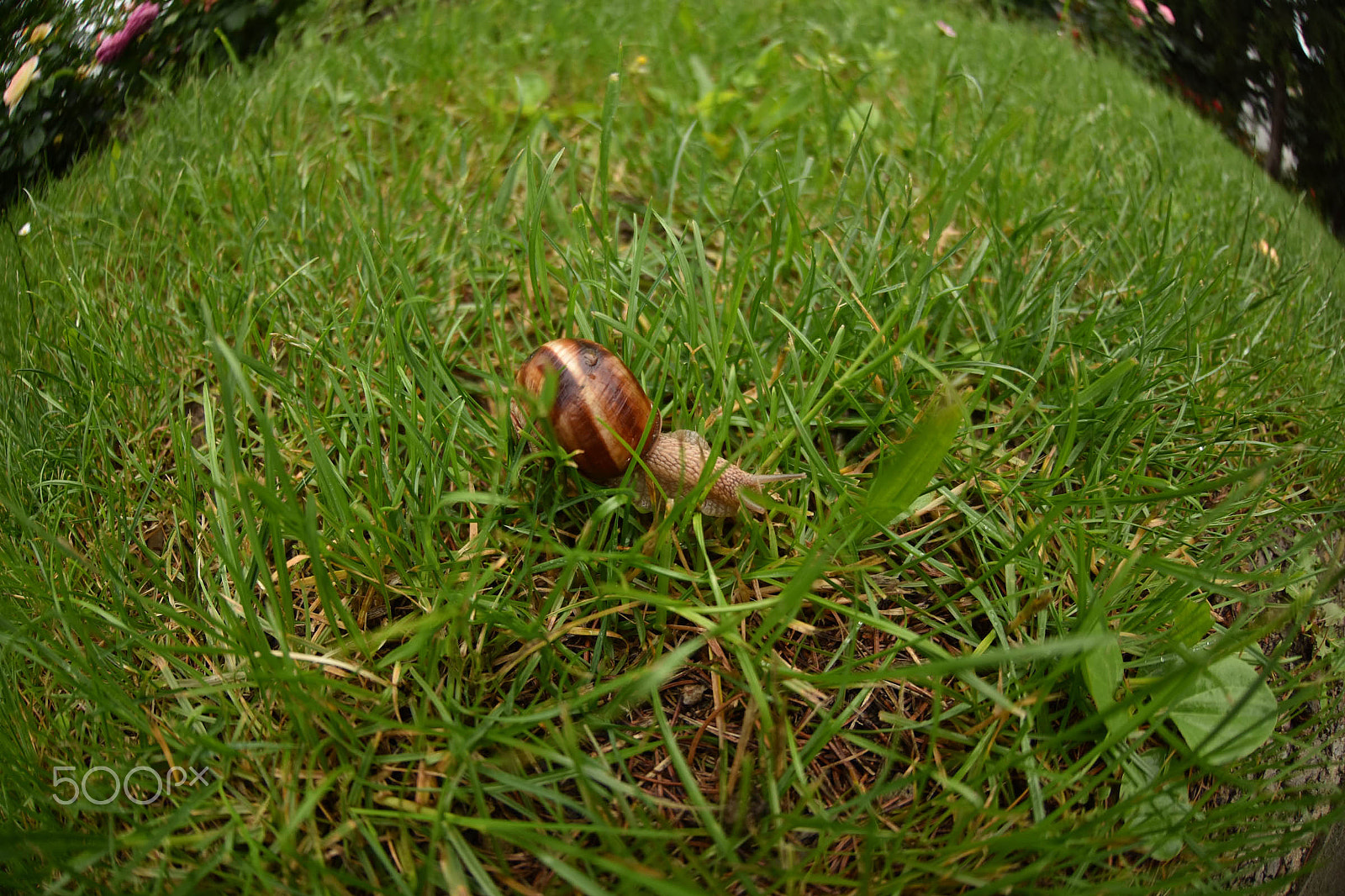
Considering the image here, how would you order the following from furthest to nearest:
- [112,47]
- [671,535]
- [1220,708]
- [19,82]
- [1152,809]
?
[112,47] < [19,82] < [671,535] < [1220,708] < [1152,809]

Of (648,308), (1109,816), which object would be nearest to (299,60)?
(648,308)

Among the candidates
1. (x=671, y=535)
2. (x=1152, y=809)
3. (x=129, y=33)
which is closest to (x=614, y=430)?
(x=671, y=535)

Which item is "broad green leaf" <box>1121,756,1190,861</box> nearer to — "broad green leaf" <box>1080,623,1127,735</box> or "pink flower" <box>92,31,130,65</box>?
"broad green leaf" <box>1080,623,1127,735</box>

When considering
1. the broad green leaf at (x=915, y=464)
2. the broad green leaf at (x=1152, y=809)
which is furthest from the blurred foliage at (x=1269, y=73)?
the broad green leaf at (x=1152, y=809)

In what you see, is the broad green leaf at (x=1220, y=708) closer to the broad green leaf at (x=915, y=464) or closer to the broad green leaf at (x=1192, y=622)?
the broad green leaf at (x=1192, y=622)

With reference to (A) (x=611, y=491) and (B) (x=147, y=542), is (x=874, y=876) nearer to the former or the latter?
(A) (x=611, y=491)

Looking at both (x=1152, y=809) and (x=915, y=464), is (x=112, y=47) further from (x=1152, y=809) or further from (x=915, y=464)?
(x=1152, y=809)
